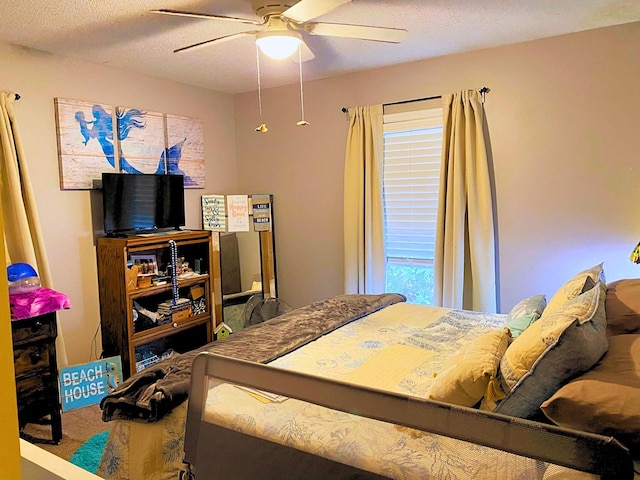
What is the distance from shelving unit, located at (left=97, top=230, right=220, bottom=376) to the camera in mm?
3516

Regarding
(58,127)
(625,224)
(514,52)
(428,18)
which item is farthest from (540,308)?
(58,127)

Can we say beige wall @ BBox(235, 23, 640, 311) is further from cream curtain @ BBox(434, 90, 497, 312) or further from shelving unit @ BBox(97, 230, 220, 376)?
shelving unit @ BBox(97, 230, 220, 376)

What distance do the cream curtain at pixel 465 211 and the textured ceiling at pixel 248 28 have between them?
0.52 m

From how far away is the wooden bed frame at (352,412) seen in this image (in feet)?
3.17

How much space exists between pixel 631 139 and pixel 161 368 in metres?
3.16

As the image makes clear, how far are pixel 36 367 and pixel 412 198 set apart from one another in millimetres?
2951

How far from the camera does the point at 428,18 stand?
2857mm

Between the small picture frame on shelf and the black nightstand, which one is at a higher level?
the small picture frame on shelf

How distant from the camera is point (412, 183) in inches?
157

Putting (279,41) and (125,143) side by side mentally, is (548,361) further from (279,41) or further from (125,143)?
(125,143)

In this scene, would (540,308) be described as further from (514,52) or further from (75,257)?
(75,257)

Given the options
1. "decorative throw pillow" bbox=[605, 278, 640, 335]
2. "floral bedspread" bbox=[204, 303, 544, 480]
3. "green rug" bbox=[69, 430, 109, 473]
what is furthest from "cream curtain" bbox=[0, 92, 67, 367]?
"decorative throw pillow" bbox=[605, 278, 640, 335]

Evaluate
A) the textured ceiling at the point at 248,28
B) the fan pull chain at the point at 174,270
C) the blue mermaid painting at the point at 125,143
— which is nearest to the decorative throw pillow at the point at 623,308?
the textured ceiling at the point at 248,28

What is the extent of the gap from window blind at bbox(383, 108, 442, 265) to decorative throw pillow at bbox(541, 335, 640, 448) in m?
2.65
